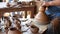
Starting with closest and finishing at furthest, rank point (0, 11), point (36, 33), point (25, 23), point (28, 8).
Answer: point (36, 33) < point (25, 23) < point (0, 11) < point (28, 8)

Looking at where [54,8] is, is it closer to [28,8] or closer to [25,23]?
[28,8]

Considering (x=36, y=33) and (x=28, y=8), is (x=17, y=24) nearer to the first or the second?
(x=36, y=33)

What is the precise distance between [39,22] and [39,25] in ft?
0.10

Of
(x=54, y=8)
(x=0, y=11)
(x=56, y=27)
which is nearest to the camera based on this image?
(x=56, y=27)

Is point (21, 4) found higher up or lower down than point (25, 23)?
higher up

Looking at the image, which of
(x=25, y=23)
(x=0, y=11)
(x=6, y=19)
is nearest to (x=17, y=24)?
(x=6, y=19)

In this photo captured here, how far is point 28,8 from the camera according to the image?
203cm

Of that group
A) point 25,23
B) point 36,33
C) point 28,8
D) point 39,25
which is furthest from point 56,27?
point 28,8

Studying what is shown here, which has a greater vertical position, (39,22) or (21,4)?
(21,4)

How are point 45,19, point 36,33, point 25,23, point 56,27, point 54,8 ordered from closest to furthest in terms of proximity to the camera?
point 56,27, point 36,33, point 45,19, point 25,23, point 54,8

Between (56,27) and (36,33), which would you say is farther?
(36,33)

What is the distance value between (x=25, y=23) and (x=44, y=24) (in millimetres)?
230

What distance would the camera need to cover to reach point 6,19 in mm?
1387

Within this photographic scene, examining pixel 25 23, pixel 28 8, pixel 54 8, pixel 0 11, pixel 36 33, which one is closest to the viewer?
pixel 36 33
